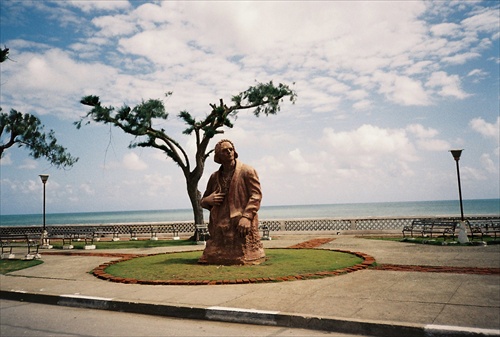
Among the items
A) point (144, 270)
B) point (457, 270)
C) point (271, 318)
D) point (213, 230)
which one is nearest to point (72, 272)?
point (144, 270)

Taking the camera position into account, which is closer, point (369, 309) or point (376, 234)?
point (369, 309)

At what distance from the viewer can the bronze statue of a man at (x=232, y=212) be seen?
9.39 meters

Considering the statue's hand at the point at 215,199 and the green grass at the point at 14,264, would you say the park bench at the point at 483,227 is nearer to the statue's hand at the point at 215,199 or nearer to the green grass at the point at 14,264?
the statue's hand at the point at 215,199

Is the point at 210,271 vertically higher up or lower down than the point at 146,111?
lower down

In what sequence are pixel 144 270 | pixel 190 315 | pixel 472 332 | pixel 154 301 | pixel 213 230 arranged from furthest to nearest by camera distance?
pixel 213 230 < pixel 144 270 < pixel 154 301 < pixel 190 315 < pixel 472 332

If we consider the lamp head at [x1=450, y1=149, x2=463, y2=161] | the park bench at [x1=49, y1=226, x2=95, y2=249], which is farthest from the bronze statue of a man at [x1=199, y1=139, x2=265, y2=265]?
the park bench at [x1=49, y1=226, x2=95, y2=249]

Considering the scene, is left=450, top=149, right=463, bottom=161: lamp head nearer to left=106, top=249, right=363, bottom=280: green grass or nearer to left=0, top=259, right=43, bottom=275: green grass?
left=106, top=249, right=363, bottom=280: green grass

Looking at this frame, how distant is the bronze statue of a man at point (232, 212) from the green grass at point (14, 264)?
16.7 ft

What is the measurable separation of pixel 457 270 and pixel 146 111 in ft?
43.9

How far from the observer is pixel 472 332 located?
164 inches

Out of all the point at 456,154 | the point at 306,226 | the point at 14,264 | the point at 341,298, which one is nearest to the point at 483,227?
the point at 456,154

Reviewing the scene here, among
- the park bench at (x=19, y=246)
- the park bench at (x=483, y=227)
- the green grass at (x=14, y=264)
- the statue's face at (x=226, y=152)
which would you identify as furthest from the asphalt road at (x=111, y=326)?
the park bench at (x=483, y=227)

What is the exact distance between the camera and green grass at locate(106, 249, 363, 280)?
8.12 m

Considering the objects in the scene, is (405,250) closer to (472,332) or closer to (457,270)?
(457,270)
